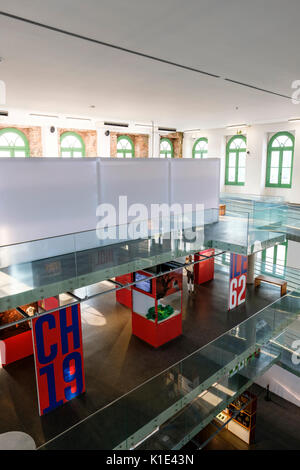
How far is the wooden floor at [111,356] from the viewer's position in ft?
26.8

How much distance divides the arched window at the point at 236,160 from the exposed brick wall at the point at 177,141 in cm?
351

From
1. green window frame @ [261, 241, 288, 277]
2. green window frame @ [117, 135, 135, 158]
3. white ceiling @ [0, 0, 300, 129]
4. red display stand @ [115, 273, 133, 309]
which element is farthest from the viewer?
green window frame @ [117, 135, 135, 158]

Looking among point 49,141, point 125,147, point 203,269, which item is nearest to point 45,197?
point 203,269

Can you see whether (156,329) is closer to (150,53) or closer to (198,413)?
(198,413)

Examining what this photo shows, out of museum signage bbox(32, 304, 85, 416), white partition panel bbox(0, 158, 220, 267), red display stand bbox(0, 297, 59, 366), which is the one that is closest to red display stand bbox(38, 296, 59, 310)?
red display stand bbox(0, 297, 59, 366)

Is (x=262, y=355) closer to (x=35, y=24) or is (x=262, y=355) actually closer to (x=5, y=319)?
(x=5, y=319)

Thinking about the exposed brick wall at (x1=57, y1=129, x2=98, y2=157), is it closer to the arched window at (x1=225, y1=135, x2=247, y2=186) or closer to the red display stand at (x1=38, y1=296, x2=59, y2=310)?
the arched window at (x1=225, y1=135, x2=247, y2=186)

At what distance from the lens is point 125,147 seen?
21.5 metres

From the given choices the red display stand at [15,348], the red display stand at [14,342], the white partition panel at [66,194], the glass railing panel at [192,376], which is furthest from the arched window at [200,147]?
the red display stand at [15,348]

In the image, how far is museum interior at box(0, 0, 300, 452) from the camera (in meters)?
6.25

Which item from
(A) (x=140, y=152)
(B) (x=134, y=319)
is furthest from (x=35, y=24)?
(A) (x=140, y=152)

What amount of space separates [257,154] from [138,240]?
13694 mm

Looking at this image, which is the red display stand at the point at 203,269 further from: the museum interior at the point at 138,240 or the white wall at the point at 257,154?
the white wall at the point at 257,154

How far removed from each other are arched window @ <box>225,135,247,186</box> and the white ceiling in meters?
8.13
